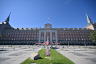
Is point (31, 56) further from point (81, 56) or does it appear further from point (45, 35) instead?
point (45, 35)

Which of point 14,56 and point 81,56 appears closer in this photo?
point 14,56

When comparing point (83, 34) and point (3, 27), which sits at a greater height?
point (3, 27)

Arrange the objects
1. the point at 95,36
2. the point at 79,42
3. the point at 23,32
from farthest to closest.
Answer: the point at 23,32
the point at 79,42
the point at 95,36

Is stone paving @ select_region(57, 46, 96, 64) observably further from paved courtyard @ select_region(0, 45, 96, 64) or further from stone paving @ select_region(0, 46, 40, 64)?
stone paving @ select_region(0, 46, 40, 64)

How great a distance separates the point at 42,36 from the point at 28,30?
21364 mm

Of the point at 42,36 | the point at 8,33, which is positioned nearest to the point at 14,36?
the point at 8,33

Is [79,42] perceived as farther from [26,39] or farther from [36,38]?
[26,39]

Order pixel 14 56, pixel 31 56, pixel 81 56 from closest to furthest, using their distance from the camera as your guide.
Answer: pixel 31 56
pixel 14 56
pixel 81 56

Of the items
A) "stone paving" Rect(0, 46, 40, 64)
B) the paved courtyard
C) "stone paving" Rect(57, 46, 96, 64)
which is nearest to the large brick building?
"stone paving" Rect(57, 46, 96, 64)

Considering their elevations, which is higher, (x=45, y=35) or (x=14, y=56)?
(x=45, y=35)

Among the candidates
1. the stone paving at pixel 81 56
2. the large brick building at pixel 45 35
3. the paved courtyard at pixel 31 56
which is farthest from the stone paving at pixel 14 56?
the large brick building at pixel 45 35

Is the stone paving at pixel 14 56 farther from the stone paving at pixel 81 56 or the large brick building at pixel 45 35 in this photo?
the large brick building at pixel 45 35

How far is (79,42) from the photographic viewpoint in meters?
108

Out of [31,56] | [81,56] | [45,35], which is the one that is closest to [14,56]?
[31,56]
